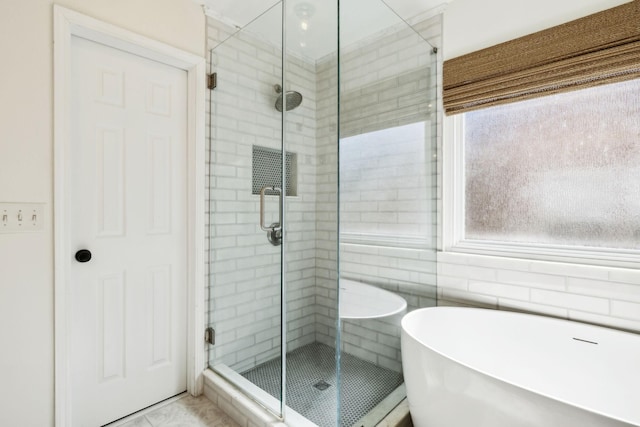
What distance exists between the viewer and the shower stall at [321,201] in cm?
156

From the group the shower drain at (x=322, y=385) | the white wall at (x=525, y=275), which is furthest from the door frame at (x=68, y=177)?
the white wall at (x=525, y=275)

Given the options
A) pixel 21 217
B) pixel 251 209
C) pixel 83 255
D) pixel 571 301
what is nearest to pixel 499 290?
pixel 571 301

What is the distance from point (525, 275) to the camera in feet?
5.75

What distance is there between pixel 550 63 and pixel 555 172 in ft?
1.89

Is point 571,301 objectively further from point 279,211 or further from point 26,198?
point 26,198

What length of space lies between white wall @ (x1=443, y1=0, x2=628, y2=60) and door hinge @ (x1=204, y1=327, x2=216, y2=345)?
234 cm

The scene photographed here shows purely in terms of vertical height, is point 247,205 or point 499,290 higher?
point 247,205

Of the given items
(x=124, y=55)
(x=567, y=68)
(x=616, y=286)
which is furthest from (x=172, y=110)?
(x=616, y=286)

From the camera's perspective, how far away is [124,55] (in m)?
1.78

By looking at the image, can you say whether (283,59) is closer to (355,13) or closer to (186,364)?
(355,13)

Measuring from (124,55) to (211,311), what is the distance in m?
1.61

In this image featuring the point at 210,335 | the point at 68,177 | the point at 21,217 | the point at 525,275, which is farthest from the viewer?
the point at 210,335

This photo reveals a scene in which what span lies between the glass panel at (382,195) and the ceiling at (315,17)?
0.01 m

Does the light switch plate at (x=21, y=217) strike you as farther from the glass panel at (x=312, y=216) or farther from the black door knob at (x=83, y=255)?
the glass panel at (x=312, y=216)
